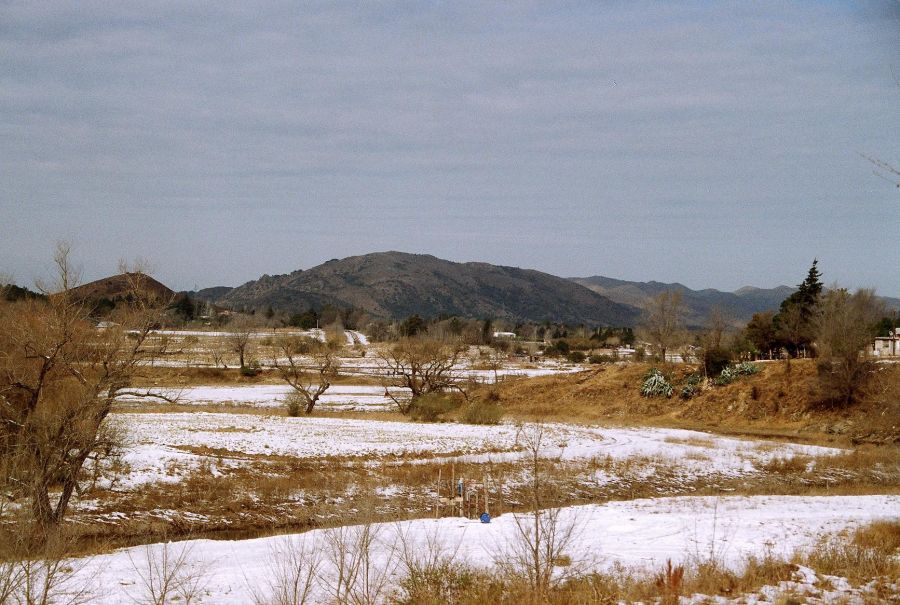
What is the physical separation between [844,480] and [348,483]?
19830 mm

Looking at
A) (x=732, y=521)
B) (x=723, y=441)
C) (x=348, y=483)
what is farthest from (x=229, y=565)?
(x=723, y=441)

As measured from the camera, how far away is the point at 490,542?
15766 mm

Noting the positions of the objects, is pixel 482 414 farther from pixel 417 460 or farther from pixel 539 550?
pixel 539 550

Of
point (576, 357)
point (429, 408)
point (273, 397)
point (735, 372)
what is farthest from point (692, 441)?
point (576, 357)

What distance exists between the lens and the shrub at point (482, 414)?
43844 millimetres

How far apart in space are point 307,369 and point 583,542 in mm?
67169

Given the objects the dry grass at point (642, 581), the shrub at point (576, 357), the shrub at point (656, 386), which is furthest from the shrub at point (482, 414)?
the shrub at point (576, 357)

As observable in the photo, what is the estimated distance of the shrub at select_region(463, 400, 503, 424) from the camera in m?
43.8

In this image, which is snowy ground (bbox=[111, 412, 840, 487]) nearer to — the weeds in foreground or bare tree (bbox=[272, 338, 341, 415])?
bare tree (bbox=[272, 338, 341, 415])

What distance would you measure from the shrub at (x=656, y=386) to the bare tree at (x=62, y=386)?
151 ft

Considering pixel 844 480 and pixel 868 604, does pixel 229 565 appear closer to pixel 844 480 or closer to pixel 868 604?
pixel 868 604

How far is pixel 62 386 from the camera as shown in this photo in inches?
712

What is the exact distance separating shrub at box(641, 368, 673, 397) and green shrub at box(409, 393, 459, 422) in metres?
18.6

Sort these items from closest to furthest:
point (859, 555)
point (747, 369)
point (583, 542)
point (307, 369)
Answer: point (859, 555), point (583, 542), point (747, 369), point (307, 369)
